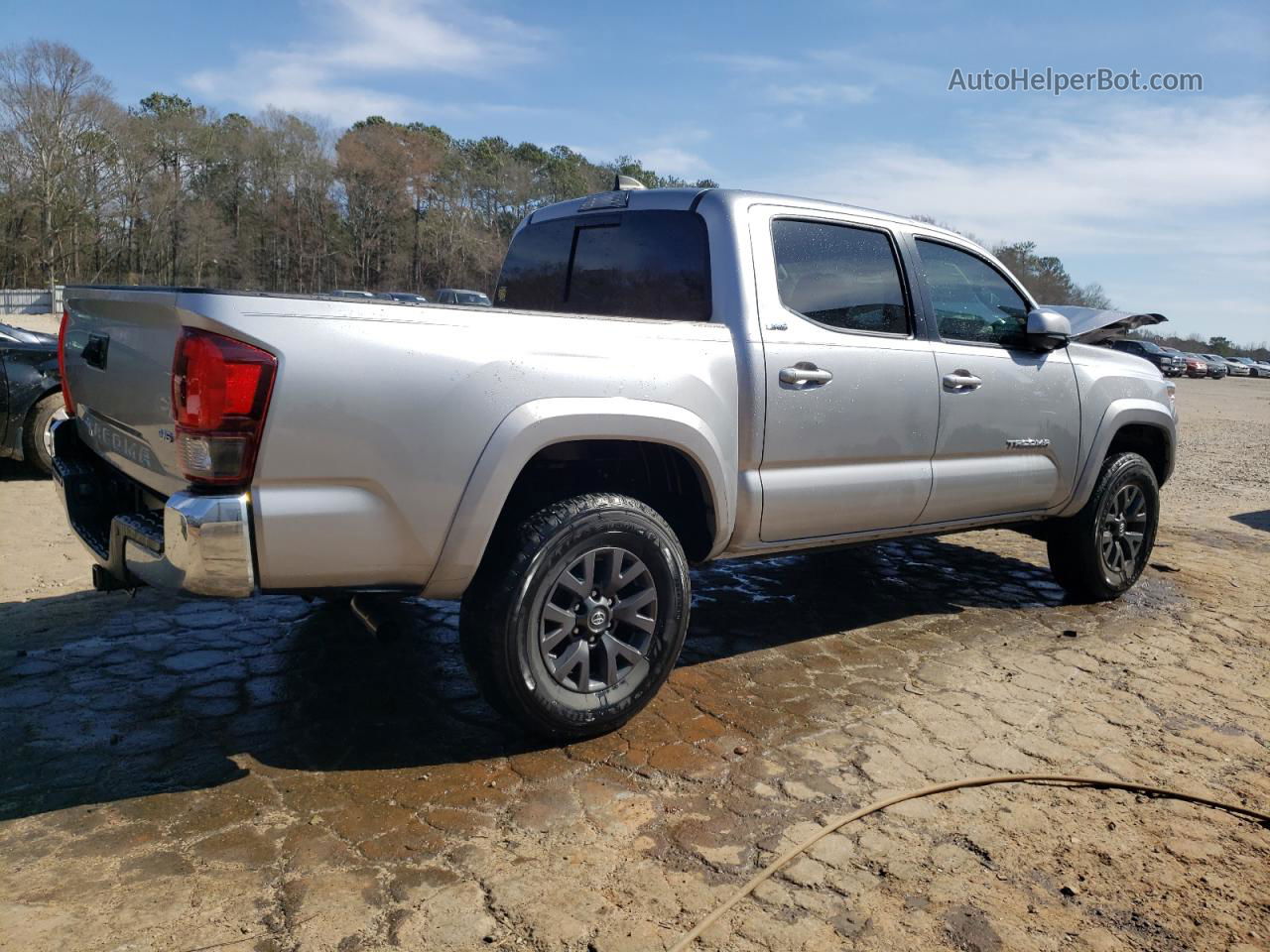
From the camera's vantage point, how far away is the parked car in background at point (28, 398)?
762 centimetres

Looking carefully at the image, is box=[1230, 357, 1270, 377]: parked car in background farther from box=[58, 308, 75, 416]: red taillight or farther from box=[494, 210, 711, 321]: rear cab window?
box=[58, 308, 75, 416]: red taillight

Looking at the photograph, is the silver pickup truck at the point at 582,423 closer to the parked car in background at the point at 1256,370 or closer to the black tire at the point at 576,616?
the black tire at the point at 576,616

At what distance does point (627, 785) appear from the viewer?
126 inches

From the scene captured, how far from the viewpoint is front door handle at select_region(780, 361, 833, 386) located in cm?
382

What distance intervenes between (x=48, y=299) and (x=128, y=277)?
11091 millimetres

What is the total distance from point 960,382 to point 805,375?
3.49 feet

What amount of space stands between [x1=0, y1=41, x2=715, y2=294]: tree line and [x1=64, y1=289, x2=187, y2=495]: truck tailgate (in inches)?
1244

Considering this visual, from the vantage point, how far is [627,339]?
11.1ft

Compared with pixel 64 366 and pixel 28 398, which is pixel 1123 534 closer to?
pixel 64 366

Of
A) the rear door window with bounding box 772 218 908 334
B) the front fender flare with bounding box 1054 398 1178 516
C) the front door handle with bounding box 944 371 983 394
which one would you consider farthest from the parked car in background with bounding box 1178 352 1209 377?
the rear door window with bounding box 772 218 908 334

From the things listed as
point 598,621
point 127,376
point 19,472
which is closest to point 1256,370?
point 19,472

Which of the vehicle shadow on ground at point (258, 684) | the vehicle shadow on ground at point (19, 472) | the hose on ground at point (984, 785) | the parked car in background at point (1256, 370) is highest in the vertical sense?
the parked car in background at point (1256, 370)

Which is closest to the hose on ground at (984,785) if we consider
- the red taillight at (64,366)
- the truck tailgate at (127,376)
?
the truck tailgate at (127,376)

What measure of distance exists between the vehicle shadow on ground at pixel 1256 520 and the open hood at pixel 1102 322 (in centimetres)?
425
